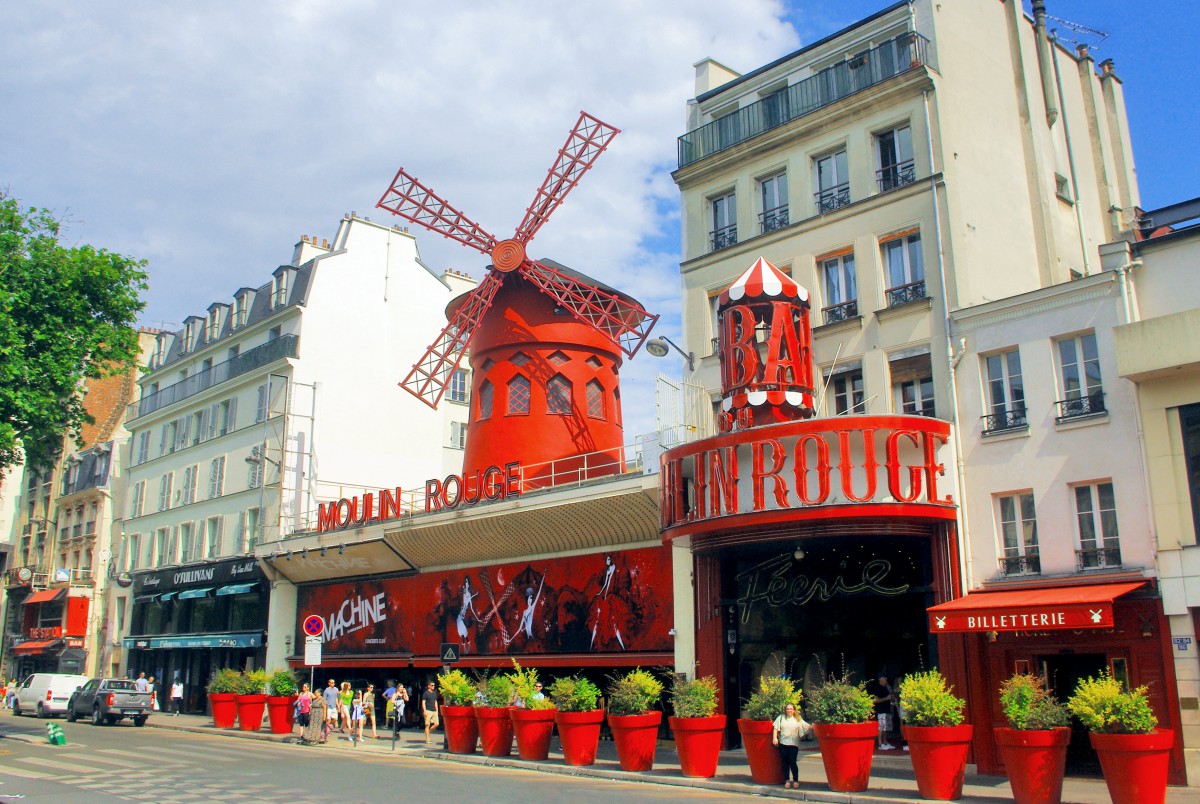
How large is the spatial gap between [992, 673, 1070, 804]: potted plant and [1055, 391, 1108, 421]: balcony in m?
4.62

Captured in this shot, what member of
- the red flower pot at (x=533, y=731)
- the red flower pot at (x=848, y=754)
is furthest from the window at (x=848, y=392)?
the red flower pot at (x=533, y=731)

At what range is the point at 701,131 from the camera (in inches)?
813

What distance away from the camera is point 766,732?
13438mm

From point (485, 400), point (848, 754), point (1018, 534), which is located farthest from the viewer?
point (485, 400)

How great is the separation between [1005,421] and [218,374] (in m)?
27.6

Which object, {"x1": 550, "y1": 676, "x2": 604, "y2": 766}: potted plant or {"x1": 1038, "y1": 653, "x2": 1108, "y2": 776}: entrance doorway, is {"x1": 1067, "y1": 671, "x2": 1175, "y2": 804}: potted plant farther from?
{"x1": 550, "y1": 676, "x2": 604, "y2": 766}: potted plant

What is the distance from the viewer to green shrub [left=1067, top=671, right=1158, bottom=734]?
10.8 m

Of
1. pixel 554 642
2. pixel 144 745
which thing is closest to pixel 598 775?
pixel 554 642

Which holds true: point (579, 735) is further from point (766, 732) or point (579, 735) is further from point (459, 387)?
point (459, 387)

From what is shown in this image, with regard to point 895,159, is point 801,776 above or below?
below

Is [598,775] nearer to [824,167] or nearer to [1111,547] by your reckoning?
[1111,547]

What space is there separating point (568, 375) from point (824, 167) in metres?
9.04

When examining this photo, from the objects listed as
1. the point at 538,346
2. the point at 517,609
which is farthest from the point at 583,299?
the point at 517,609

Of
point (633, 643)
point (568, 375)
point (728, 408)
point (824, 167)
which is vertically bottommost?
point (633, 643)
